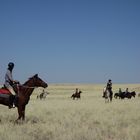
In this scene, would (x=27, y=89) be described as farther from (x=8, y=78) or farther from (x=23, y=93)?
(x=8, y=78)

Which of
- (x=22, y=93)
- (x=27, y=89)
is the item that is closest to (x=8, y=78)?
(x=22, y=93)

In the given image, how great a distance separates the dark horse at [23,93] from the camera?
652 inches

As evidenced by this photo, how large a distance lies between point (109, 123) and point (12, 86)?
4.45m

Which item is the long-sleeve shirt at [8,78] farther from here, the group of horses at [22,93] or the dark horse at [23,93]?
the dark horse at [23,93]

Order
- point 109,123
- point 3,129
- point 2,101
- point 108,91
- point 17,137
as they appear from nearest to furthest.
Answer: point 17,137
point 3,129
point 109,123
point 2,101
point 108,91

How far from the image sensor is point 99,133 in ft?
40.8

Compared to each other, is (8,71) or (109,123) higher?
(8,71)

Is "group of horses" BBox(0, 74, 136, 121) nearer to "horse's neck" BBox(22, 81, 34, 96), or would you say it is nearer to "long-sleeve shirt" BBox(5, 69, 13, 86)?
"horse's neck" BBox(22, 81, 34, 96)

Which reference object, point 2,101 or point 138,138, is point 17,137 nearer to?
point 138,138

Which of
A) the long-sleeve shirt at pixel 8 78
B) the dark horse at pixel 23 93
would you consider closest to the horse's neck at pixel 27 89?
the dark horse at pixel 23 93

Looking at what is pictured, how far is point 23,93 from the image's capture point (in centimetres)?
1683

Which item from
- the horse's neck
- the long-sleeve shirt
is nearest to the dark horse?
the horse's neck

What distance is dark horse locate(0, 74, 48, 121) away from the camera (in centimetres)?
1657

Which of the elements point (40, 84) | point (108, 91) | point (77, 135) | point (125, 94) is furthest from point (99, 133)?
point (125, 94)
